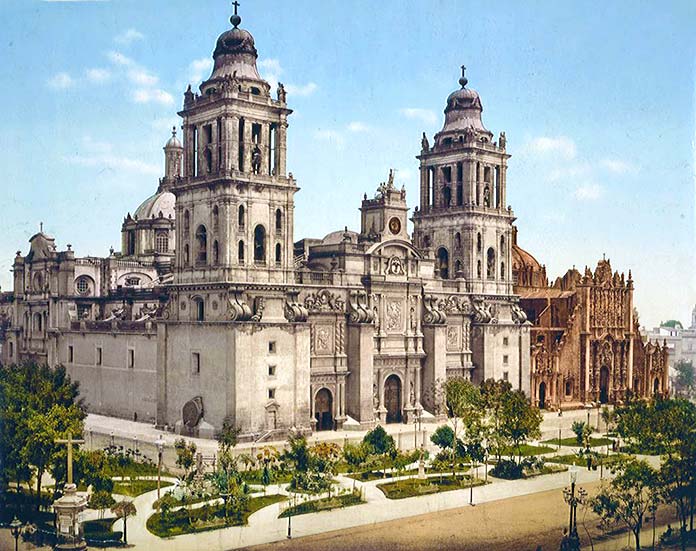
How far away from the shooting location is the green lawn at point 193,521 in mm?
43156

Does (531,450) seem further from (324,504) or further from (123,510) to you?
(123,510)

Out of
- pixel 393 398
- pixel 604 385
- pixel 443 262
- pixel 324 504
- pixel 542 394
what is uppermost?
pixel 443 262

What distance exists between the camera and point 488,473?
186 ft

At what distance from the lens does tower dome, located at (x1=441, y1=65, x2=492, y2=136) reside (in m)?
80.1

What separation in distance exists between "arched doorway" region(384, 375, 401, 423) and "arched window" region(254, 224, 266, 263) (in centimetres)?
1494

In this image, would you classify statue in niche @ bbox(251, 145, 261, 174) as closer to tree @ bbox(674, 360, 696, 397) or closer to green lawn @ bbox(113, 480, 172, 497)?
green lawn @ bbox(113, 480, 172, 497)

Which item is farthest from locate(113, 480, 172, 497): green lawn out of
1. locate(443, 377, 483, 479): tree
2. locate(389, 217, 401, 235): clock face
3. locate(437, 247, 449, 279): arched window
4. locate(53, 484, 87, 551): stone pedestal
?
locate(437, 247, 449, 279): arched window

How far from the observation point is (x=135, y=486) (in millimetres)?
50406

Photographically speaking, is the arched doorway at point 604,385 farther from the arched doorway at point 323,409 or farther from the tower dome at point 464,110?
the arched doorway at point 323,409

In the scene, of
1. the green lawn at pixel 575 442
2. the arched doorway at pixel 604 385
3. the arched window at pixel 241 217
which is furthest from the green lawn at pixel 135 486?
the arched doorway at pixel 604 385

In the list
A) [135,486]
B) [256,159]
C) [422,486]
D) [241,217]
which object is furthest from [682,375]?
[135,486]

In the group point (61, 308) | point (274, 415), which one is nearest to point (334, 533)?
point (274, 415)

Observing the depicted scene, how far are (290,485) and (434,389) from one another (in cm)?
2517

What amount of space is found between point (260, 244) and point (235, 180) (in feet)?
14.9
